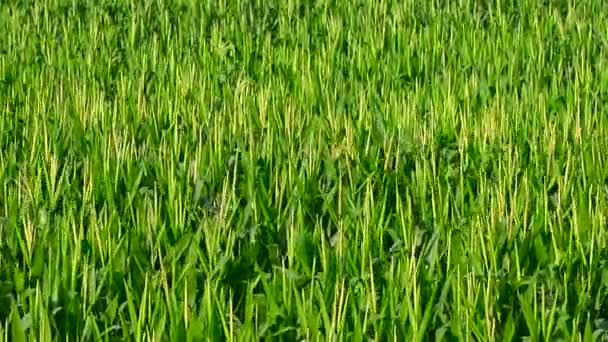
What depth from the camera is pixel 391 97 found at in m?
4.20

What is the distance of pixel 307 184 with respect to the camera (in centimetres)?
316

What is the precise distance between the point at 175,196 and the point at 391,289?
3.11ft

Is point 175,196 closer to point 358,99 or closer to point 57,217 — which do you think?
point 57,217

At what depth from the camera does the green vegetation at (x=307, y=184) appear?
2303 mm

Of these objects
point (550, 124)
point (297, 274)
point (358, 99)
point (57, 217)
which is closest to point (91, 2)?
point (358, 99)

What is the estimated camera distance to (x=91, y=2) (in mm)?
6855

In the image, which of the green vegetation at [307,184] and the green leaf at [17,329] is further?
the green vegetation at [307,184]

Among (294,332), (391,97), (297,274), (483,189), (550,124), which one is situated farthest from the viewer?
(391,97)

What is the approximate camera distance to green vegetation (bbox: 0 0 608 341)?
230 centimetres

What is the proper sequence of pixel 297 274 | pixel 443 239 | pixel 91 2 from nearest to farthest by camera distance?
pixel 297 274 < pixel 443 239 < pixel 91 2

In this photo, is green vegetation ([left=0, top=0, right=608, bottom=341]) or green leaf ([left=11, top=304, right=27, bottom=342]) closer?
green leaf ([left=11, top=304, right=27, bottom=342])

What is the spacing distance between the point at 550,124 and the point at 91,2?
3.70 metres

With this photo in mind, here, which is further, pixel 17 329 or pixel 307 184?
pixel 307 184

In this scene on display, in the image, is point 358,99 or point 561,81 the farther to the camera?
point 561,81
